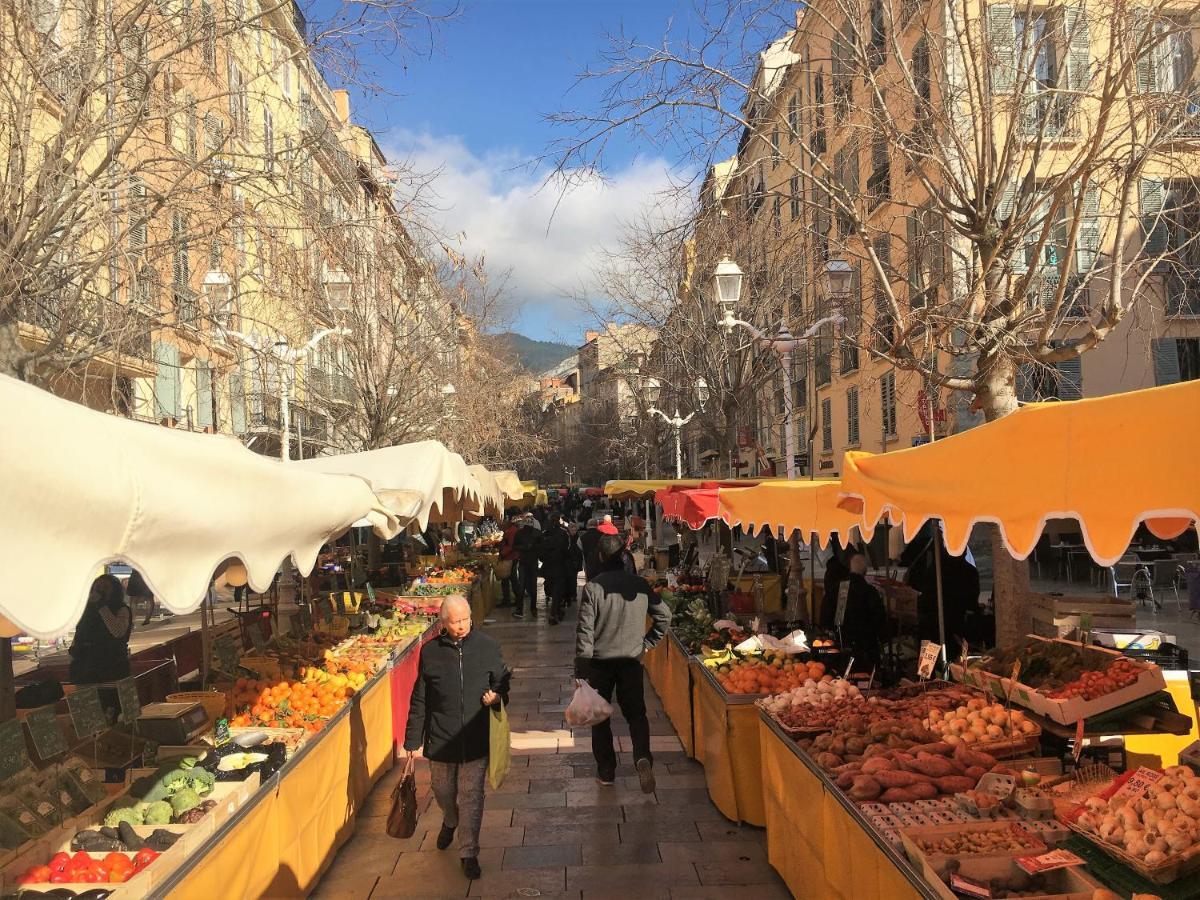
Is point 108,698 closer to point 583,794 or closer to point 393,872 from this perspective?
point 393,872

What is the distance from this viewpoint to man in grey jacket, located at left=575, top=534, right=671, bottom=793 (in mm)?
7352

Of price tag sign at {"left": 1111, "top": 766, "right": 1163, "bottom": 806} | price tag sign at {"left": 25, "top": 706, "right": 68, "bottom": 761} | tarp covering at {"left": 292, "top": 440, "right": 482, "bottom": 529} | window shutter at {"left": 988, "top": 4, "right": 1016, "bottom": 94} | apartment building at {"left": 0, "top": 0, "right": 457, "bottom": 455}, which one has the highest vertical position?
window shutter at {"left": 988, "top": 4, "right": 1016, "bottom": 94}

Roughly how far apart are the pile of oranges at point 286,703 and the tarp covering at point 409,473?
1519 mm

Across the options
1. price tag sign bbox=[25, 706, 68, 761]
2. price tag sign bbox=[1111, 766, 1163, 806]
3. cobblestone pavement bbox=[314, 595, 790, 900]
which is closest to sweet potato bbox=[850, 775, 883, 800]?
price tag sign bbox=[1111, 766, 1163, 806]

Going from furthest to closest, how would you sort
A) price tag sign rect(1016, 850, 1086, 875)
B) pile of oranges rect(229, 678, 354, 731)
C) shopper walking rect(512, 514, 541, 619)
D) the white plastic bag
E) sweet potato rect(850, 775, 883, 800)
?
shopper walking rect(512, 514, 541, 619) < the white plastic bag < pile of oranges rect(229, 678, 354, 731) < sweet potato rect(850, 775, 883, 800) < price tag sign rect(1016, 850, 1086, 875)

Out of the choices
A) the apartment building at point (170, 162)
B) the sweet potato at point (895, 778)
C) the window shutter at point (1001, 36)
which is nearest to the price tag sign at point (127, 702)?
the apartment building at point (170, 162)

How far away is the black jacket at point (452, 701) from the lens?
19.3ft

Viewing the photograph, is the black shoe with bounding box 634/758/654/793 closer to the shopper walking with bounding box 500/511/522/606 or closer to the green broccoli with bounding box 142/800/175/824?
the green broccoli with bounding box 142/800/175/824

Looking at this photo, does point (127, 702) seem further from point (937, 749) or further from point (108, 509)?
point (937, 749)

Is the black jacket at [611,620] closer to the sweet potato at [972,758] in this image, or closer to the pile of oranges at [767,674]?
the pile of oranges at [767,674]

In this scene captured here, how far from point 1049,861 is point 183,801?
3.99 meters

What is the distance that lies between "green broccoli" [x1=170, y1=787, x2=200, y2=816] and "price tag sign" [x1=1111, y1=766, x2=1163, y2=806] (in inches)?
171

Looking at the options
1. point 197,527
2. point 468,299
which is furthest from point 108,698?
point 468,299

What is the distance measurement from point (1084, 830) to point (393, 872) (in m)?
4.14
